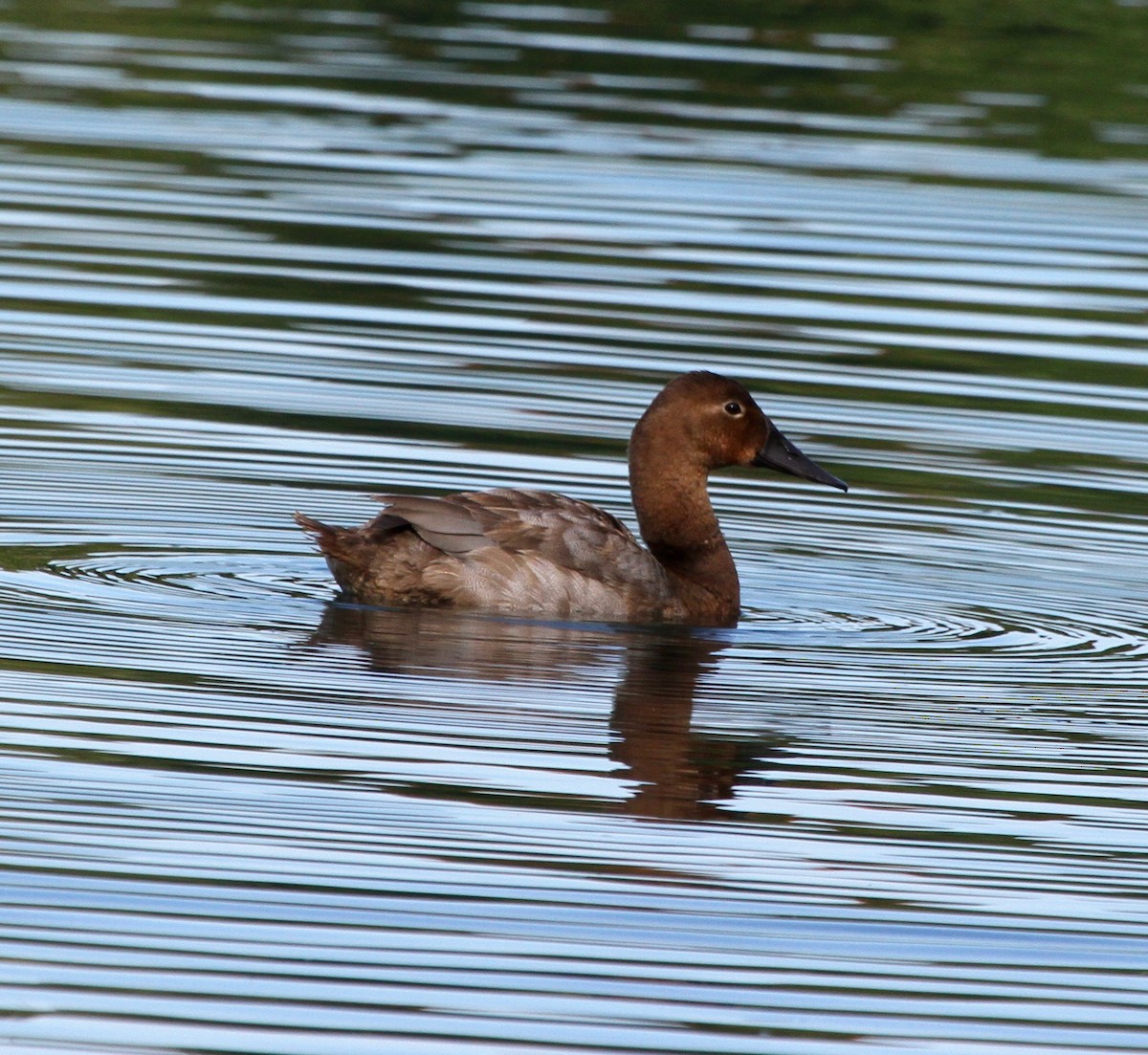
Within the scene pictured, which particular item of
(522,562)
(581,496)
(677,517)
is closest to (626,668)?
(522,562)

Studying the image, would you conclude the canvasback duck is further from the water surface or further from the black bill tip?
the black bill tip

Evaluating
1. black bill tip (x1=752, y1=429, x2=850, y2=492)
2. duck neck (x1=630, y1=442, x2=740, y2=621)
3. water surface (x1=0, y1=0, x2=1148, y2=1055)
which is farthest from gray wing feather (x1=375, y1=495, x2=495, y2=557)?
black bill tip (x1=752, y1=429, x2=850, y2=492)

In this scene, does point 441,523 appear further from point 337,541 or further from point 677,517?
point 677,517

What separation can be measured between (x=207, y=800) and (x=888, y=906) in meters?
1.83

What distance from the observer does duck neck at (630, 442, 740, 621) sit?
10.2 m

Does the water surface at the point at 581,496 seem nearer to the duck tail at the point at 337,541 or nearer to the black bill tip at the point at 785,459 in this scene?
the duck tail at the point at 337,541

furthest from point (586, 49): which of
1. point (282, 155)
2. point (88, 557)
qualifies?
point (88, 557)

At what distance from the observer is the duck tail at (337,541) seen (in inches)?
376

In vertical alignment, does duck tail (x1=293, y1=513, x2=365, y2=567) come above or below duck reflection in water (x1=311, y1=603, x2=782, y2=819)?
above

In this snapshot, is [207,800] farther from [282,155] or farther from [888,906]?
[282,155]

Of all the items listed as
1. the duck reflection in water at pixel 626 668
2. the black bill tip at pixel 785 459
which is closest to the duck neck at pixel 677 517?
the black bill tip at pixel 785 459

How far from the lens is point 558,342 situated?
14.1 meters

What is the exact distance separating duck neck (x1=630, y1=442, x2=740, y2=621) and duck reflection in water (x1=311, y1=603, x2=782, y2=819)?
48cm

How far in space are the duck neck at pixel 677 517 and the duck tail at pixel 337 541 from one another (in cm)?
127
